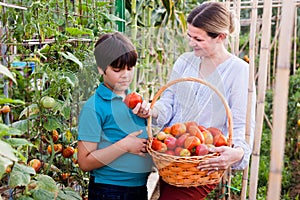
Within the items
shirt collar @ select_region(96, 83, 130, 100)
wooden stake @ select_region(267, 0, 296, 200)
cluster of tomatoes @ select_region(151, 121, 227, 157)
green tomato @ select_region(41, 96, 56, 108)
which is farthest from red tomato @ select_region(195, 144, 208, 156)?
green tomato @ select_region(41, 96, 56, 108)

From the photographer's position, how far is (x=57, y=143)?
1751 mm

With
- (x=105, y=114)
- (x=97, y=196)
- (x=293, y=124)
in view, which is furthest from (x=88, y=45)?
(x=293, y=124)

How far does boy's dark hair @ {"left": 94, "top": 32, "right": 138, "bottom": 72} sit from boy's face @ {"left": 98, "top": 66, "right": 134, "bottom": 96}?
0.05 ft

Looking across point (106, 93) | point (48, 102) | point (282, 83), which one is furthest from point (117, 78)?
point (282, 83)

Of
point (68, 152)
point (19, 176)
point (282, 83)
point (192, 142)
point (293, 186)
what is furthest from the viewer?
point (293, 186)

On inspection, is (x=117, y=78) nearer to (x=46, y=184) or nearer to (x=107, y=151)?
(x=107, y=151)

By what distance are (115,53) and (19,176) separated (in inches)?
20.2

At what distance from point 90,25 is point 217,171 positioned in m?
0.95

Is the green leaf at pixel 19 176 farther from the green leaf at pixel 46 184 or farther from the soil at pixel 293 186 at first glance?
the soil at pixel 293 186

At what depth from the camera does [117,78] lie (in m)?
1.40

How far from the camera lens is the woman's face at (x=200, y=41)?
1526 millimetres

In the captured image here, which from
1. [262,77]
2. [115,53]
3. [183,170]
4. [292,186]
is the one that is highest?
[115,53]

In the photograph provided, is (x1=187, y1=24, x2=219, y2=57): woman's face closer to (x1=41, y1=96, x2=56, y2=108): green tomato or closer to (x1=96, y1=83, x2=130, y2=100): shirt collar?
(x1=96, y1=83, x2=130, y2=100): shirt collar

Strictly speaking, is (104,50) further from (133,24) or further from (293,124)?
(293,124)
